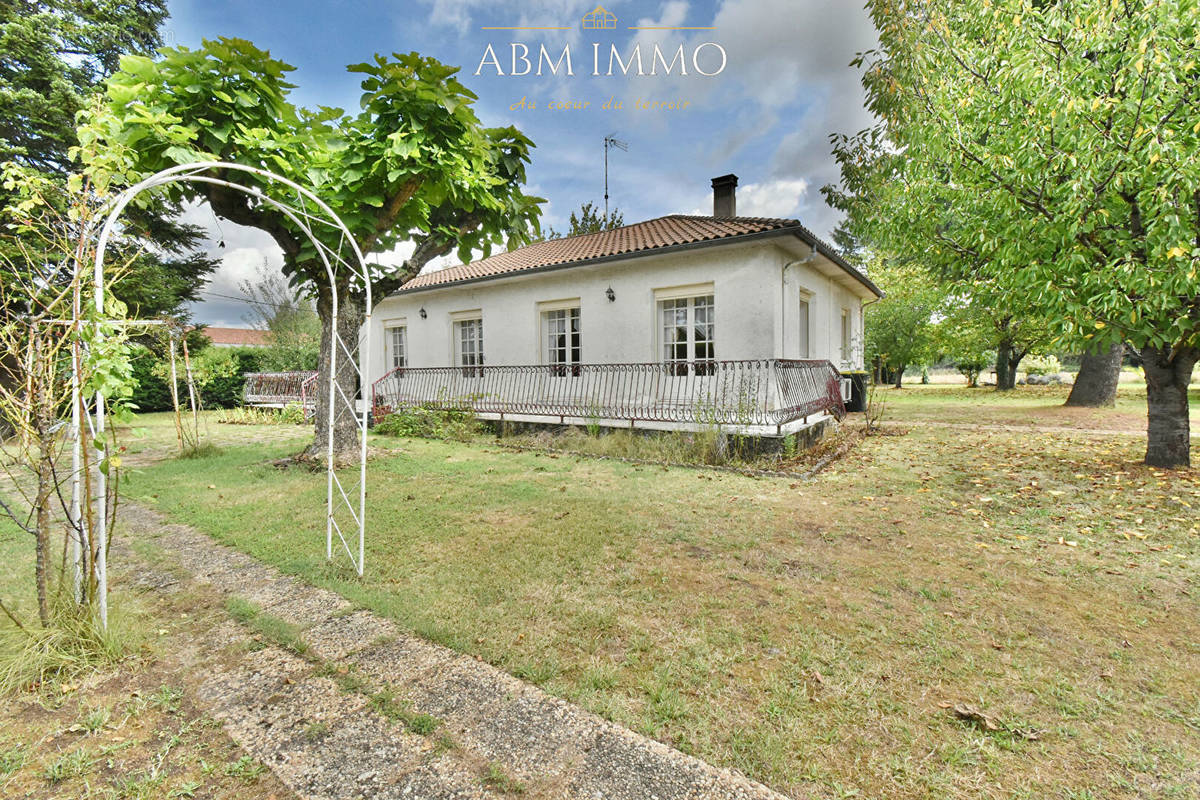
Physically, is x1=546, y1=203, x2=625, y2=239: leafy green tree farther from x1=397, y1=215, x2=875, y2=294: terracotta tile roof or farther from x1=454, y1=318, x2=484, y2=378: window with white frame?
x1=454, y1=318, x2=484, y2=378: window with white frame

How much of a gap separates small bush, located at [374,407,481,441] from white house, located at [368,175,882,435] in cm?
39

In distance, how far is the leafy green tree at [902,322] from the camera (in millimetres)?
22406

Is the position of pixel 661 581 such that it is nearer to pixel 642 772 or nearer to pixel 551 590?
pixel 551 590

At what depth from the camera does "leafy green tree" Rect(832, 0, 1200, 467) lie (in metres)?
4.36

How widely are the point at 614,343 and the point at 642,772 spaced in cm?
895

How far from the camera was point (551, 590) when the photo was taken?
10.6 feet

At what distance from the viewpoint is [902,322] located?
23.1 metres

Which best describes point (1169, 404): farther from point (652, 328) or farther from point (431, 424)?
point (431, 424)

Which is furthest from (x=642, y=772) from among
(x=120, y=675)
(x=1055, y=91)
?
(x=1055, y=91)

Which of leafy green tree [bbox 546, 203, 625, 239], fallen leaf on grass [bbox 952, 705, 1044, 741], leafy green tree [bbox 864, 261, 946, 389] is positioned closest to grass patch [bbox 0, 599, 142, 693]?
fallen leaf on grass [bbox 952, 705, 1044, 741]

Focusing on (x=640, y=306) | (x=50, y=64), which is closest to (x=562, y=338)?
(x=640, y=306)

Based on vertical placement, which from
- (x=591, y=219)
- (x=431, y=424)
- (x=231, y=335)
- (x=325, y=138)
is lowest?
(x=431, y=424)

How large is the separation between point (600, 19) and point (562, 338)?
19.0ft

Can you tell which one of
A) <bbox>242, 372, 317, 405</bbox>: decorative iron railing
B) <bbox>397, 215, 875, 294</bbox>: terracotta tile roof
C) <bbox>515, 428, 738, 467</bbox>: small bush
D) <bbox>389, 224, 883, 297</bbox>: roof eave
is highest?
<bbox>397, 215, 875, 294</bbox>: terracotta tile roof
